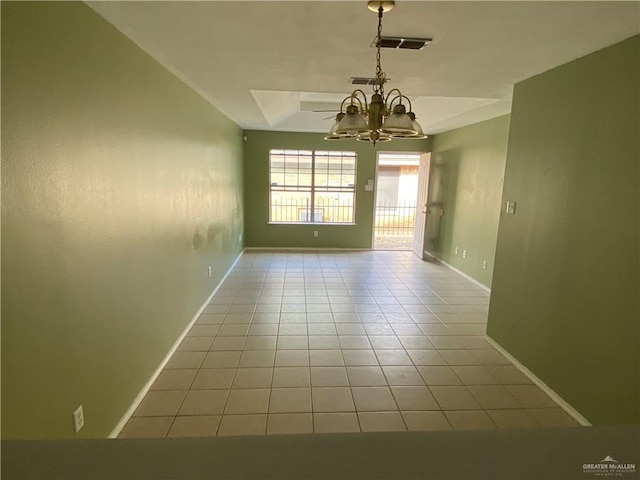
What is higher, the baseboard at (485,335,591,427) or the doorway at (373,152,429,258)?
the doorway at (373,152,429,258)

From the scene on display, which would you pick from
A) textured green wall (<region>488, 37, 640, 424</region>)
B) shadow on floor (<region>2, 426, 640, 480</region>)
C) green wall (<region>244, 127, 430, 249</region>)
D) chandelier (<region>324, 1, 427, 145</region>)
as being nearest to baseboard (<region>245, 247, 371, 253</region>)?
green wall (<region>244, 127, 430, 249</region>)

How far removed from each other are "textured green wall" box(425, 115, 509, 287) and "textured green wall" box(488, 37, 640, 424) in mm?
1654

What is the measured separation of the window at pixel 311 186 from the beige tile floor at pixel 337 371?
2.79 m

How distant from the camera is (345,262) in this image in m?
6.06

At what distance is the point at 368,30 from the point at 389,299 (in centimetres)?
307

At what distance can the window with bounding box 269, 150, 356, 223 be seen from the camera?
6.76 m

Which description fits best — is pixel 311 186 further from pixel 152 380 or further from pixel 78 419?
pixel 78 419

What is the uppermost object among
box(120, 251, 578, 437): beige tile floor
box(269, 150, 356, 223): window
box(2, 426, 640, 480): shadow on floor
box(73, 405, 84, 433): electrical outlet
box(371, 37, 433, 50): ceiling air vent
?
box(371, 37, 433, 50): ceiling air vent

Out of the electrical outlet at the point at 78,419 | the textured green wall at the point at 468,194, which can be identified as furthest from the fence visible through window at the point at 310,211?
the electrical outlet at the point at 78,419

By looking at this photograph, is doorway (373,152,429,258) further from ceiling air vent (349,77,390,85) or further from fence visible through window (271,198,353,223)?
ceiling air vent (349,77,390,85)

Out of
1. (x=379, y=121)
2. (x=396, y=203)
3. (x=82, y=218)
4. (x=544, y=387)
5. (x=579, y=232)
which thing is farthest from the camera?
(x=396, y=203)

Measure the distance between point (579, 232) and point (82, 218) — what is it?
9.15ft

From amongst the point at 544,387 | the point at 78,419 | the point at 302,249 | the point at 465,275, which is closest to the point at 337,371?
the point at 544,387

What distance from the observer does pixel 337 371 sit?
2.61 metres
